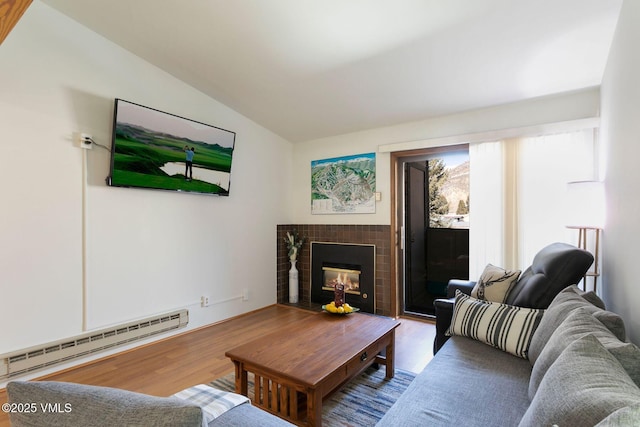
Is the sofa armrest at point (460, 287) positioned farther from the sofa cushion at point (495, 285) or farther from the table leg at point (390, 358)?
the table leg at point (390, 358)

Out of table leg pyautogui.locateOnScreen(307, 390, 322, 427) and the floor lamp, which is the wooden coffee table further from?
the floor lamp

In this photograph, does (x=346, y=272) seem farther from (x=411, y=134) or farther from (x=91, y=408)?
(x=91, y=408)

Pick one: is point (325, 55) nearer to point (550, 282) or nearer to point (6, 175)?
point (550, 282)

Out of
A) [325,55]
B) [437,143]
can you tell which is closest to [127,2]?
[325,55]

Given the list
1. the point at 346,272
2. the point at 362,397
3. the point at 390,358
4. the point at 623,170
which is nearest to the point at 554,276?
the point at 623,170

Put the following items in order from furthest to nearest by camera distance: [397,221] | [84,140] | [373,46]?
[397,221] < [84,140] < [373,46]

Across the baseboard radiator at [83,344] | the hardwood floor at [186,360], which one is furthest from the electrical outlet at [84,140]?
the hardwood floor at [186,360]

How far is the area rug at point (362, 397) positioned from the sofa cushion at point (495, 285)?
2.67ft

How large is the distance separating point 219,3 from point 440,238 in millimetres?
3278

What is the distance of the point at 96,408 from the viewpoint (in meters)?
0.59

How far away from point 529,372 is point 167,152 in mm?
3214

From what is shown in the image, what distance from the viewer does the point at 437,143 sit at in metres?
3.48

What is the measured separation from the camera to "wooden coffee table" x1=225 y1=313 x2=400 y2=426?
1.64 metres

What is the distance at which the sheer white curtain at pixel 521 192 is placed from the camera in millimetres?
2846
